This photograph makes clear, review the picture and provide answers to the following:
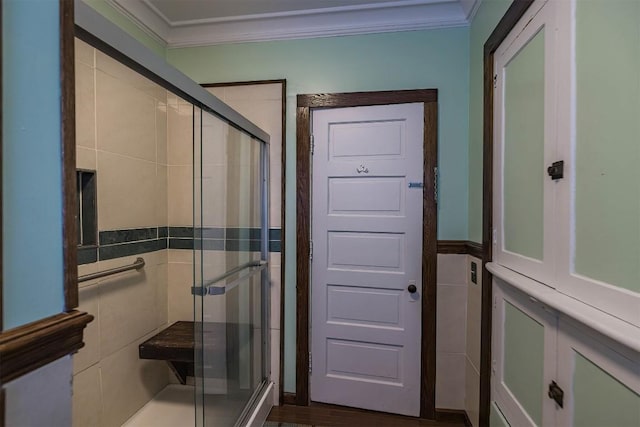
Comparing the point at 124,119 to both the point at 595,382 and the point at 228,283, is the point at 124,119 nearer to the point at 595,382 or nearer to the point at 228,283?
the point at 228,283

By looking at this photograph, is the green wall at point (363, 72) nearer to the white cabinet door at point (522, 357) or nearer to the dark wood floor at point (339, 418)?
the dark wood floor at point (339, 418)

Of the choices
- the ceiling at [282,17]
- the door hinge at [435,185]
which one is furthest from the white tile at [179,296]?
the door hinge at [435,185]

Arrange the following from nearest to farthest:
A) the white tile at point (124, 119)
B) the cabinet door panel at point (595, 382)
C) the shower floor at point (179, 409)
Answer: the cabinet door panel at point (595, 382) → the shower floor at point (179, 409) → the white tile at point (124, 119)

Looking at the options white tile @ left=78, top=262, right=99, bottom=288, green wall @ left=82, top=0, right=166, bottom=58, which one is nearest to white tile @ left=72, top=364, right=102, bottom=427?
white tile @ left=78, top=262, right=99, bottom=288

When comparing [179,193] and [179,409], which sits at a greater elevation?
[179,193]

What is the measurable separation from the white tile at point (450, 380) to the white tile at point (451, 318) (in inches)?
1.9

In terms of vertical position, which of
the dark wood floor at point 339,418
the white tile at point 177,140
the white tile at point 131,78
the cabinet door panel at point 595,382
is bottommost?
the dark wood floor at point 339,418

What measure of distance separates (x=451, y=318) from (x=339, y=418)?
94 cm

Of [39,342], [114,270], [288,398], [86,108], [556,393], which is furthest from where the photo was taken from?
[288,398]

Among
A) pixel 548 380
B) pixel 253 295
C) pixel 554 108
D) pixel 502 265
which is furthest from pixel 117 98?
pixel 548 380

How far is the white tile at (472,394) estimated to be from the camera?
1.60m

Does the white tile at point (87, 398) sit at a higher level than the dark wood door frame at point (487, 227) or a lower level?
lower

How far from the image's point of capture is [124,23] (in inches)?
69.8

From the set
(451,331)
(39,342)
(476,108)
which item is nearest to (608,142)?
(476,108)
